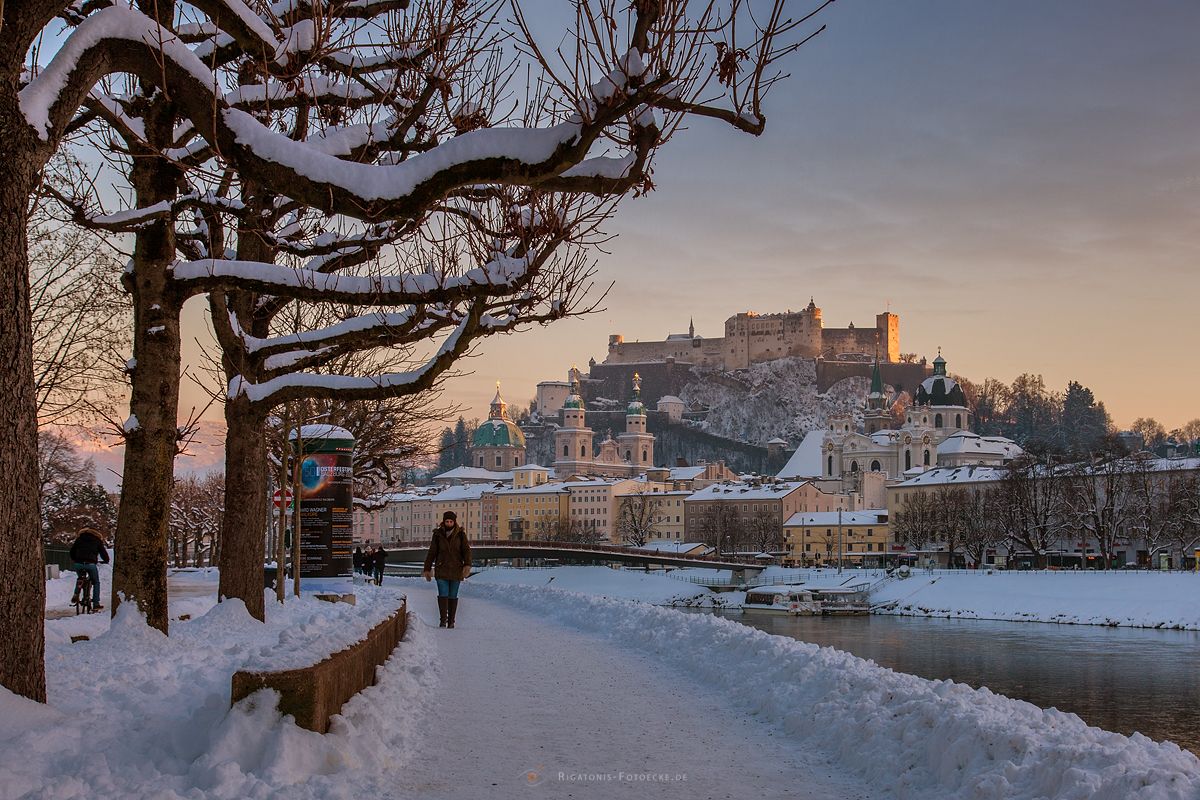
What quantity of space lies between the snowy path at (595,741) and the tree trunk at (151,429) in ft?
8.70

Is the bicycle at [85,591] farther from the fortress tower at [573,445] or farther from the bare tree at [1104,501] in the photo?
the fortress tower at [573,445]

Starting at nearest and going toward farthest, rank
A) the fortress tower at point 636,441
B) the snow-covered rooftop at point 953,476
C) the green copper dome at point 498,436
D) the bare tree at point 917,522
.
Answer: the bare tree at point 917,522
the snow-covered rooftop at point 953,476
the fortress tower at point 636,441
the green copper dome at point 498,436

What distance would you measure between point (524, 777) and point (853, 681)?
3463 millimetres

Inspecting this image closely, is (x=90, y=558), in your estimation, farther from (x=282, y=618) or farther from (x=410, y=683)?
(x=410, y=683)

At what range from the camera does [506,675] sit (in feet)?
40.2

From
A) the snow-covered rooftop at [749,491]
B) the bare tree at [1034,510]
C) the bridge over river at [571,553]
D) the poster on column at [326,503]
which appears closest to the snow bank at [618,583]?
the bridge over river at [571,553]

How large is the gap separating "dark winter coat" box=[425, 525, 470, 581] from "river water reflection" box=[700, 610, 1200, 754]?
288 inches

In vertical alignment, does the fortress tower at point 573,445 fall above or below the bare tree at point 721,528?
above

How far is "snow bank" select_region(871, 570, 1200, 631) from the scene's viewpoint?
53.2m

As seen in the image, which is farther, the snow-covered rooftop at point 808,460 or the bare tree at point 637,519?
the snow-covered rooftop at point 808,460

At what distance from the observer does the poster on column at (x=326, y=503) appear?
64.7 feet

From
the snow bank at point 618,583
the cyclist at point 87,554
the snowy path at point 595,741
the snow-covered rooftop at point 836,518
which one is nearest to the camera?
the snowy path at point 595,741

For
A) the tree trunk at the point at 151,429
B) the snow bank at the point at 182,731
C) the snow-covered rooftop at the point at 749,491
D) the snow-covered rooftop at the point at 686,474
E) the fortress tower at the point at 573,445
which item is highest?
the fortress tower at the point at 573,445

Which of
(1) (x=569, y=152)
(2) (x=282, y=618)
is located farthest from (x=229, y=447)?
(1) (x=569, y=152)
